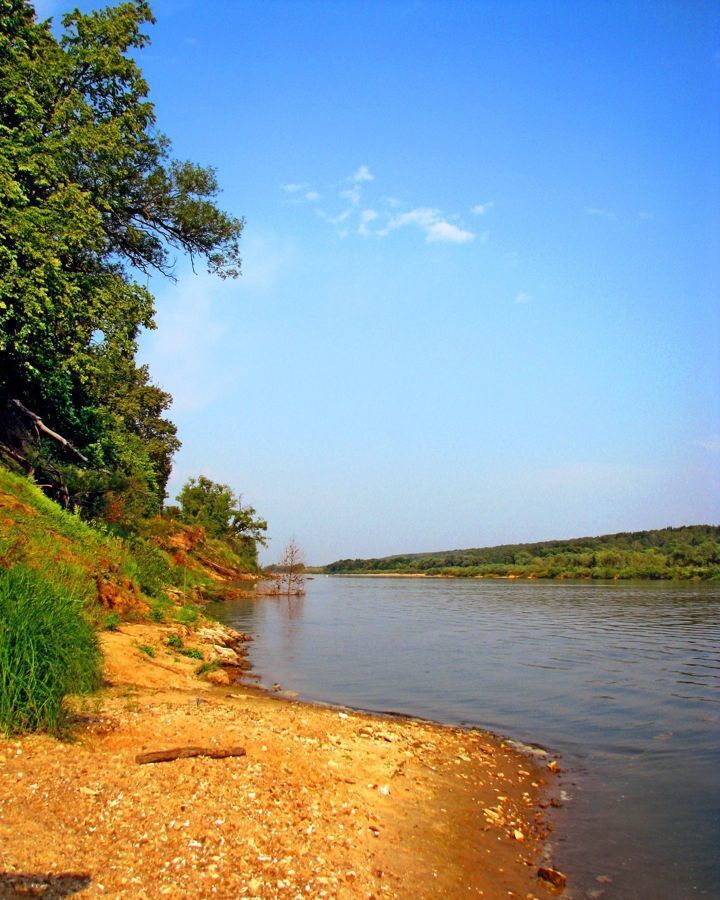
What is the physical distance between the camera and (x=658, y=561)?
84.5m

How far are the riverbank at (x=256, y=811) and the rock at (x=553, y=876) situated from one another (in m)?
0.10

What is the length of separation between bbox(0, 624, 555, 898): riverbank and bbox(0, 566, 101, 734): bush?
0.34 m

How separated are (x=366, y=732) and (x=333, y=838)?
3.79 metres

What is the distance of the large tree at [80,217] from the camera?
14.8 metres

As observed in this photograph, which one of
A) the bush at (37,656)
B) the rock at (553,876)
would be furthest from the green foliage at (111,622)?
the rock at (553,876)

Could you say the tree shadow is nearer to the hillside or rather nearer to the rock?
the rock

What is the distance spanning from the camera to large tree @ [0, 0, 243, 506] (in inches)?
581

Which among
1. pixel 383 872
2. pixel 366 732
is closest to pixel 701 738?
pixel 366 732

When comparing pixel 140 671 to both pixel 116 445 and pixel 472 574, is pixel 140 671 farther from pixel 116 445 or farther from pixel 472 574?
pixel 472 574

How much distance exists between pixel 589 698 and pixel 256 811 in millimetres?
10625

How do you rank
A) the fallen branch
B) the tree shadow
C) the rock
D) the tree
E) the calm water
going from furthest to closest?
the tree → the fallen branch → the calm water → the rock → the tree shadow

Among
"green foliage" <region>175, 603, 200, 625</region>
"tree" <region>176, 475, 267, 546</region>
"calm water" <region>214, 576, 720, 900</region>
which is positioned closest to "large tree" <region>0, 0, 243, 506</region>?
"green foliage" <region>175, 603, 200, 625</region>

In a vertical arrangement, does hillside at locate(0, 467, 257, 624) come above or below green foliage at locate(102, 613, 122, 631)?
above

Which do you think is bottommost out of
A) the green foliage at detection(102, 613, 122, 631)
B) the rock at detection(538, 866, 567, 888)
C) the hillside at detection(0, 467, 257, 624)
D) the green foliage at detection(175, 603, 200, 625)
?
the rock at detection(538, 866, 567, 888)
